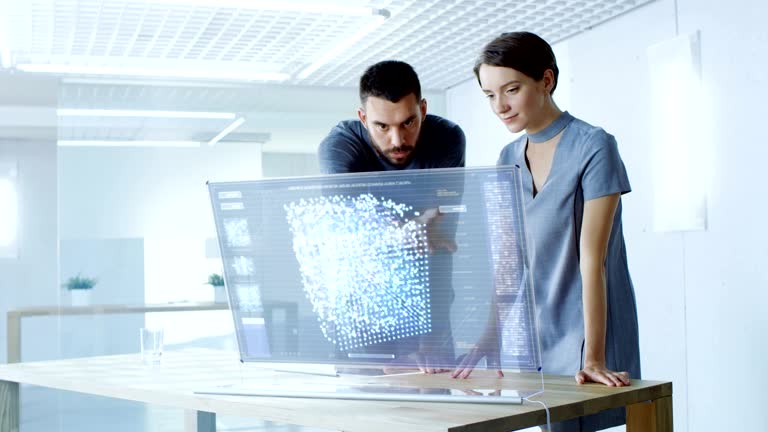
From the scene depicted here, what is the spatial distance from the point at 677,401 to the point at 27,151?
6.79m

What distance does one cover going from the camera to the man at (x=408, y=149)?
138 cm

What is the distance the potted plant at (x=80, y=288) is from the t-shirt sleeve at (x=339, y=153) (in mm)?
3067

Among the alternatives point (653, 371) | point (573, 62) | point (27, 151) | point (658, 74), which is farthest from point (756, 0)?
point (27, 151)

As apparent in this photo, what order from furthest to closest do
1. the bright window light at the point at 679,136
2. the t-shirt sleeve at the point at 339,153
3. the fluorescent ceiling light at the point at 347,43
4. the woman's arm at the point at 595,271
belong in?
the fluorescent ceiling light at the point at 347,43 < the bright window light at the point at 679,136 < the t-shirt sleeve at the point at 339,153 < the woman's arm at the point at 595,271

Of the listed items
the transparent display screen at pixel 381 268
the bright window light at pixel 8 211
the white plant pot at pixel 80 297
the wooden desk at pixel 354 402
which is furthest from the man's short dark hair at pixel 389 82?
the bright window light at pixel 8 211

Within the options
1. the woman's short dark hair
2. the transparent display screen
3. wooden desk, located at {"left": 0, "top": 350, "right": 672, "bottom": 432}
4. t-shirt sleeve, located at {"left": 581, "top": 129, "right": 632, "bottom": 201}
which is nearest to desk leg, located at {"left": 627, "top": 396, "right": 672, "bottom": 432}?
wooden desk, located at {"left": 0, "top": 350, "right": 672, "bottom": 432}

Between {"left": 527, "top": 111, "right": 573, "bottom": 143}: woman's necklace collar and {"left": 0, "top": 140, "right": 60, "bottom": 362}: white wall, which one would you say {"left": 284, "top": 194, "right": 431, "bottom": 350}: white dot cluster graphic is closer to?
{"left": 527, "top": 111, "right": 573, "bottom": 143}: woman's necklace collar

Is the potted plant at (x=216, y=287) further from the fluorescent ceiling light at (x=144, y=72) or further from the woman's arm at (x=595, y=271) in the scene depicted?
the woman's arm at (x=595, y=271)

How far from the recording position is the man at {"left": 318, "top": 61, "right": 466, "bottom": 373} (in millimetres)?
1377

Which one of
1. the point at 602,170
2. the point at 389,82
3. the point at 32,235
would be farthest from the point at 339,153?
the point at 32,235

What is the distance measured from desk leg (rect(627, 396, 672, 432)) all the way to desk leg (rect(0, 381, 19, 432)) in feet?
5.14

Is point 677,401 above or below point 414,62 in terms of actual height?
below

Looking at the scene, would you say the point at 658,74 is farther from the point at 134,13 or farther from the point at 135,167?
the point at 135,167

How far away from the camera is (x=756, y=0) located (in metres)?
2.87
